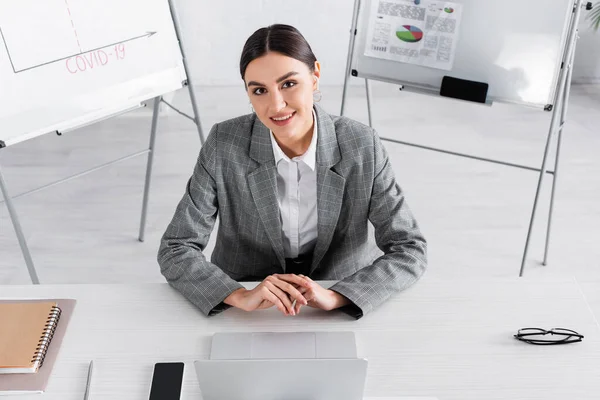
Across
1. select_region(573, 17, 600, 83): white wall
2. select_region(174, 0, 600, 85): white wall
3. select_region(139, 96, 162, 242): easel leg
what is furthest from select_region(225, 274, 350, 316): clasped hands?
select_region(573, 17, 600, 83): white wall

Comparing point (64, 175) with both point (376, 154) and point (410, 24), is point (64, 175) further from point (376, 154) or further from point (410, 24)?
point (376, 154)

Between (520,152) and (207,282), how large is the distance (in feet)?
7.73

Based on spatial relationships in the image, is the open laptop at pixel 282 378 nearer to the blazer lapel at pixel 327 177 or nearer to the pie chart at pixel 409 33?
the blazer lapel at pixel 327 177

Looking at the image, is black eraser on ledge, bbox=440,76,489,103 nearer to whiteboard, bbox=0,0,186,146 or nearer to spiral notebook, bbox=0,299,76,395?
whiteboard, bbox=0,0,186,146

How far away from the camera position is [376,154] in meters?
1.48

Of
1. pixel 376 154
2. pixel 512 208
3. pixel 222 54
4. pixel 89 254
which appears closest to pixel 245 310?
pixel 376 154

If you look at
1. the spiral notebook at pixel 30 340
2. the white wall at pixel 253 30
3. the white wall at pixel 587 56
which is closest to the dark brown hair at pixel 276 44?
the spiral notebook at pixel 30 340

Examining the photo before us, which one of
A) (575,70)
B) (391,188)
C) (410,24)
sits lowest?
(575,70)

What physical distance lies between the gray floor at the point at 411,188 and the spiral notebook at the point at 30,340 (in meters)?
1.22

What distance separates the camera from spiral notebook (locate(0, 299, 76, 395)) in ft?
3.75

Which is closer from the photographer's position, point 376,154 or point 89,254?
point 376,154

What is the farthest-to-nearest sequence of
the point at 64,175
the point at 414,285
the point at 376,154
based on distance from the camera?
the point at 64,175
the point at 376,154
the point at 414,285

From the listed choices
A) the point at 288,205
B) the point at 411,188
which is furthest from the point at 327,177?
the point at 411,188

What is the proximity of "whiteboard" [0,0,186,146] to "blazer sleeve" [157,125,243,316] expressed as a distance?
0.71 meters
